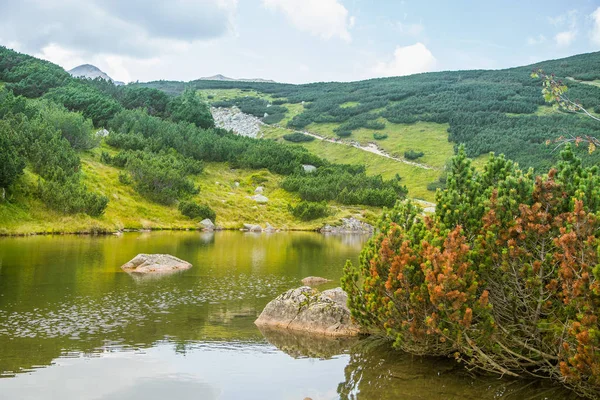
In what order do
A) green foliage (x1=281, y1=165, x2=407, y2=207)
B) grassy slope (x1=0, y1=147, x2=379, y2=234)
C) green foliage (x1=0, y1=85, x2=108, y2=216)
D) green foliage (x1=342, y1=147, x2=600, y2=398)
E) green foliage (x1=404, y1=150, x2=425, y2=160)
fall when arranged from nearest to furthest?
green foliage (x1=342, y1=147, x2=600, y2=398), green foliage (x1=0, y1=85, x2=108, y2=216), grassy slope (x1=0, y1=147, x2=379, y2=234), green foliage (x1=281, y1=165, x2=407, y2=207), green foliage (x1=404, y1=150, x2=425, y2=160)

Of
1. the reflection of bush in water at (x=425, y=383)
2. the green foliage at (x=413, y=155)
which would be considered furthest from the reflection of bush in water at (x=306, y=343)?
the green foliage at (x=413, y=155)

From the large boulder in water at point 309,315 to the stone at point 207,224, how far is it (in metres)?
45.0

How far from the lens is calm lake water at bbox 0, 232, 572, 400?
1215 centimetres

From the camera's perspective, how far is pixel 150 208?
62.7 m

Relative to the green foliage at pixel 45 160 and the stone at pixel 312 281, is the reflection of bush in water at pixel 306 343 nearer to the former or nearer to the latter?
the stone at pixel 312 281

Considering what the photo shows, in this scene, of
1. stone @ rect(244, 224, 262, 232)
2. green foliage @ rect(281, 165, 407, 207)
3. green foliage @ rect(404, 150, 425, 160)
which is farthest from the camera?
green foliage @ rect(404, 150, 425, 160)

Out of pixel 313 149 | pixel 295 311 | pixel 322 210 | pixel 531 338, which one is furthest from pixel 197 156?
pixel 531 338

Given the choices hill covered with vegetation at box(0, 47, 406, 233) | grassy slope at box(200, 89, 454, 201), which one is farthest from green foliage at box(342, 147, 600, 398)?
grassy slope at box(200, 89, 454, 201)

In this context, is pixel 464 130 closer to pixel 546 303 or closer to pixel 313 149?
pixel 313 149

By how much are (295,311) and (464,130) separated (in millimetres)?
115599

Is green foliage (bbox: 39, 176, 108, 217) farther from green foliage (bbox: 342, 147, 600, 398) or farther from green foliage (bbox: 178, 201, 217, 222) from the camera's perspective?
green foliage (bbox: 342, 147, 600, 398)

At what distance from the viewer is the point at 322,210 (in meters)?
75.8

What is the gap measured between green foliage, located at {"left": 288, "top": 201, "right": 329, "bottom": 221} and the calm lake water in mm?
45877

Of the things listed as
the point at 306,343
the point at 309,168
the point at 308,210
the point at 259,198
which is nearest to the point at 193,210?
the point at 259,198
